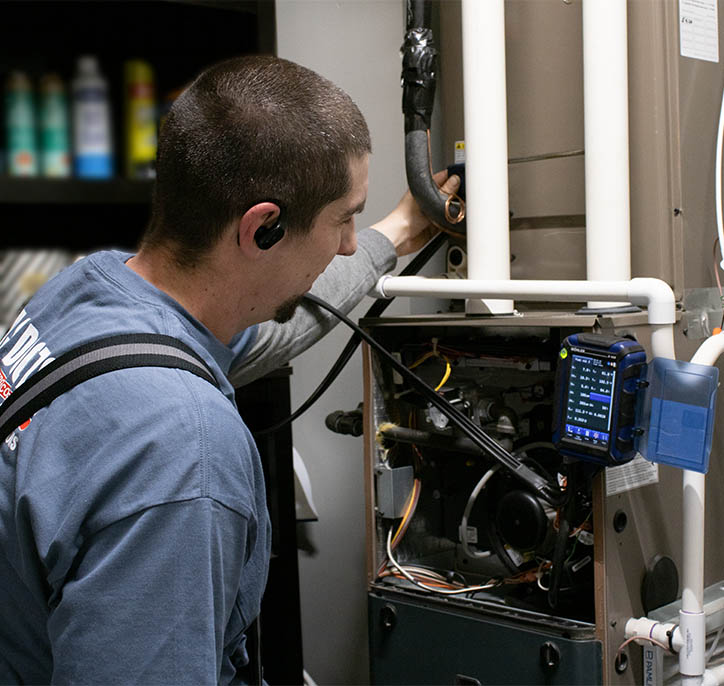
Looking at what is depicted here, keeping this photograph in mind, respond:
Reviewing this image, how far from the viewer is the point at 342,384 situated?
2020 mm

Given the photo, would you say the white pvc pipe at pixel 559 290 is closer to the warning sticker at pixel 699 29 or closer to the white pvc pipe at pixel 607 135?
the white pvc pipe at pixel 607 135

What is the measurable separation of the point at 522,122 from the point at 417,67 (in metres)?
0.20

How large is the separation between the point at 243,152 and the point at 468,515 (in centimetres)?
75

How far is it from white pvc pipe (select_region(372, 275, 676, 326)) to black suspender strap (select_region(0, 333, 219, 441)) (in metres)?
0.55

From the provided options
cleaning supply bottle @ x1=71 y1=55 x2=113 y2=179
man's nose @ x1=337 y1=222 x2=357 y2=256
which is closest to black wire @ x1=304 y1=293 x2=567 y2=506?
man's nose @ x1=337 y1=222 x2=357 y2=256

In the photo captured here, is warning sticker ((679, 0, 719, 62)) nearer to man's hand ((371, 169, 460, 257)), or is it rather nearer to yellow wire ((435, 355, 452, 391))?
man's hand ((371, 169, 460, 257))

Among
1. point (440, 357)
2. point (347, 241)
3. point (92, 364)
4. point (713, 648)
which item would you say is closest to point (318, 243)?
point (347, 241)

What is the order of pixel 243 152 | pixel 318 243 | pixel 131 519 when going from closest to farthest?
pixel 131 519, pixel 243 152, pixel 318 243

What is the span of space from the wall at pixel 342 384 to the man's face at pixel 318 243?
0.86 meters

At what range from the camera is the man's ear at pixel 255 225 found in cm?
100

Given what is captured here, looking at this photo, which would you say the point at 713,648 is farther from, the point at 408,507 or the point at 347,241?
the point at 347,241

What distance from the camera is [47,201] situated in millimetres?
1325

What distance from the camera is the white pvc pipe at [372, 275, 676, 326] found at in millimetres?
1189

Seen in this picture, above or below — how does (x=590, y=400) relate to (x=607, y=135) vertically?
below
